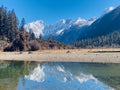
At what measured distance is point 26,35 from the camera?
355 ft

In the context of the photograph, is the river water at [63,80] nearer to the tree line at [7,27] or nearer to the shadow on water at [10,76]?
the shadow on water at [10,76]

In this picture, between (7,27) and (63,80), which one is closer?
(63,80)

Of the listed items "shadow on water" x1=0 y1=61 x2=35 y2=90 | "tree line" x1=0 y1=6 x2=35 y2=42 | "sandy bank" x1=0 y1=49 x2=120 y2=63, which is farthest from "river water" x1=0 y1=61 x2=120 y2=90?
"tree line" x1=0 y1=6 x2=35 y2=42

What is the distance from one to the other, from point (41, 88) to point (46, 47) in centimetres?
8857

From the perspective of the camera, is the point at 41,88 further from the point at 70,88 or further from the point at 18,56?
the point at 18,56

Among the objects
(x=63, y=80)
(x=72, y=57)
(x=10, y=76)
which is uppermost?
(x=72, y=57)

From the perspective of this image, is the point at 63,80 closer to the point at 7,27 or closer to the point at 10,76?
the point at 10,76

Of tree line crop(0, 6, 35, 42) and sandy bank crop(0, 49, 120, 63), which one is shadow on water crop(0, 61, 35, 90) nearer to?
sandy bank crop(0, 49, 120, 63)

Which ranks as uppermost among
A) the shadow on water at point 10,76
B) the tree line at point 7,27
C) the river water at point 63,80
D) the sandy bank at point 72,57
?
the tree line at point 7,27

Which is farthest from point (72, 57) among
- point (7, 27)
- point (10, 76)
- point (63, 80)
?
point (7, 27)

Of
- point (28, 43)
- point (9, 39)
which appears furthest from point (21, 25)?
point (28, 43)

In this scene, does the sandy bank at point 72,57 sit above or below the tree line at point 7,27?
below

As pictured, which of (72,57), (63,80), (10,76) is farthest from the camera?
(72,57)

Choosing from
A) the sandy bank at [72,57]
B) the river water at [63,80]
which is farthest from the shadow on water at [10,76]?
the sandy bank at [72,57]
